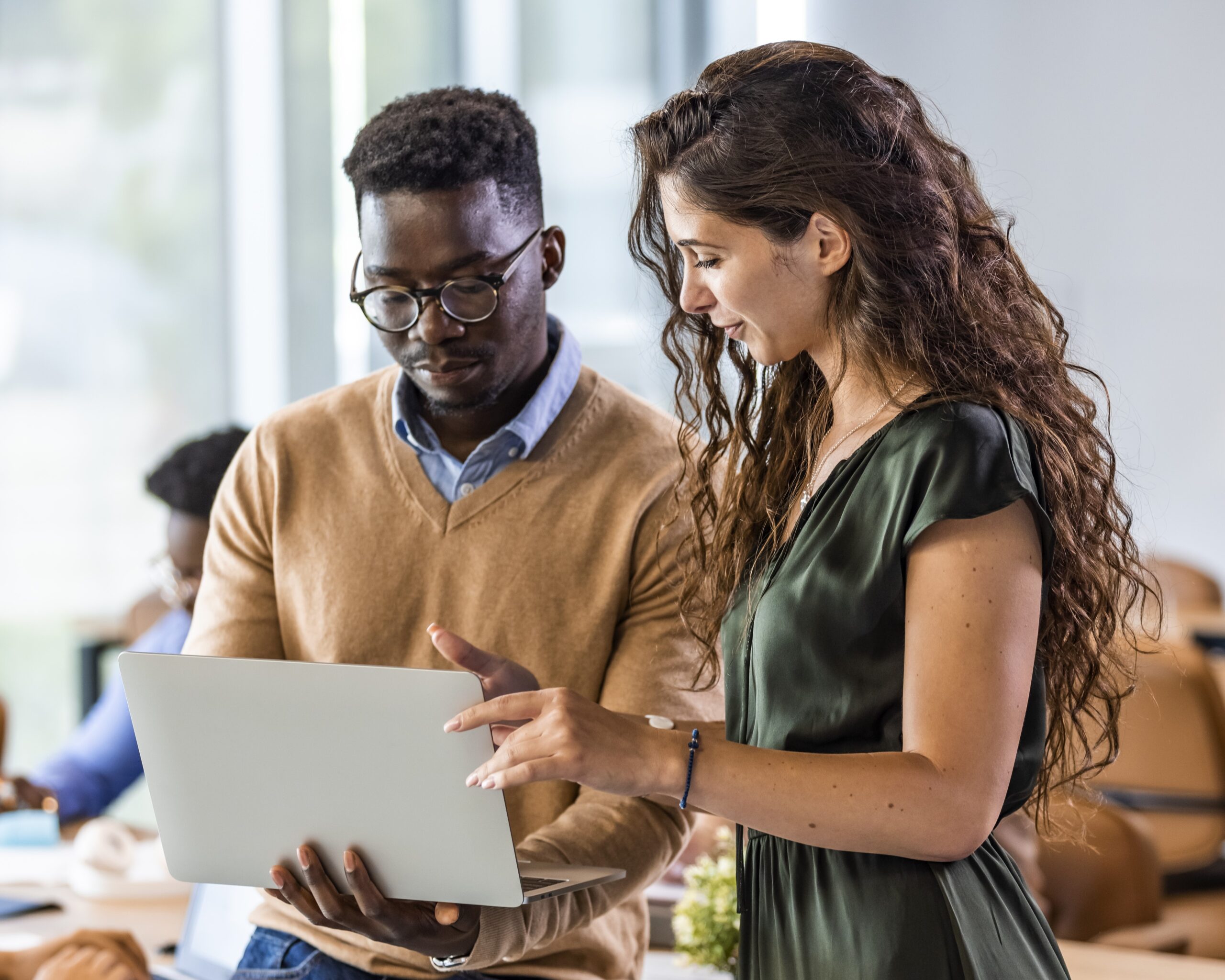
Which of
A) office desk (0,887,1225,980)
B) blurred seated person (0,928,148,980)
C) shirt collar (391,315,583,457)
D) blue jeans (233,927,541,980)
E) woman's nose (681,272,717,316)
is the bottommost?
office desk (0,887,1225,980)

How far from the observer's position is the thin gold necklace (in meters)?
1.18

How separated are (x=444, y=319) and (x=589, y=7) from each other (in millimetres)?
4377

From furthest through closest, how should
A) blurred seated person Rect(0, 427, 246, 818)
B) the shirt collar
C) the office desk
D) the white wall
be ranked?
the white wall
blurred seated person Rect(0, 427, 246, 818)
the office desk
the shirt collar

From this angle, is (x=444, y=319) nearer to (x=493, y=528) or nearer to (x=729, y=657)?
(x=493, y=528)

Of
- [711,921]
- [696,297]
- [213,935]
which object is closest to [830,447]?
[696,297]

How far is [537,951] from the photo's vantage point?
1520 millimetres

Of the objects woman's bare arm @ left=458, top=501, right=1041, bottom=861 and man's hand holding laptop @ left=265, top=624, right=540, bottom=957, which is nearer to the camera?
woman's bare arm @ left=458, top=501, right=1041, bottom=861

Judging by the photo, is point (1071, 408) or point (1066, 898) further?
point (1066, 898)

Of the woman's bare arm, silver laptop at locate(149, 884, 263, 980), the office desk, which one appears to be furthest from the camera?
the office desk

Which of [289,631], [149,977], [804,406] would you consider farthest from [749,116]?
[149,977]

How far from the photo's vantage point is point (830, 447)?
129 centimetres

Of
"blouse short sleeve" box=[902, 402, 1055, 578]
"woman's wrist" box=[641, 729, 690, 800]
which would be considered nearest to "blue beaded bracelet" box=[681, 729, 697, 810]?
"woman's wrist" box=[641, 729, 690, 800]

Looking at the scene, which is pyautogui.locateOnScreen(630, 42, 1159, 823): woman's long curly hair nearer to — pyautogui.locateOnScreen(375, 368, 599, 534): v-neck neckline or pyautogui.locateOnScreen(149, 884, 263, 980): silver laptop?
pyautogui.locateOnScreen(375, 368, 599, 534): v-neck neckline

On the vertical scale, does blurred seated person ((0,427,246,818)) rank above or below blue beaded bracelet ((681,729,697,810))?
below
